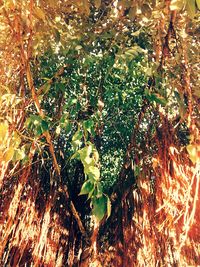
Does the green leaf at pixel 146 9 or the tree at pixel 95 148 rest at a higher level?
the green leaf at pixel 146 9

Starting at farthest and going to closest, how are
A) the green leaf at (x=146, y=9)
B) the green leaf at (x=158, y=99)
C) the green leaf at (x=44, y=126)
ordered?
1. the green leaf at (x=146, y=9)
2. the green leaf at (x=158, y=99)
3. the green leaf at (x=44, y=126)

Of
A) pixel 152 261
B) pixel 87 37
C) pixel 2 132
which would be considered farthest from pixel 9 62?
pixel 152 261

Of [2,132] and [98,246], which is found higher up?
[2,132]

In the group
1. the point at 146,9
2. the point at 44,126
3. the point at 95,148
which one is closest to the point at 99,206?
the point at 44,126

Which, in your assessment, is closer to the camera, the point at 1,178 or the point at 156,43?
the point at 1,178

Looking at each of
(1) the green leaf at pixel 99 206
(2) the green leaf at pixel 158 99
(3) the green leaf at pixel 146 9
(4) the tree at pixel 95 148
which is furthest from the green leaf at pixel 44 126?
(3) the green leaf at pixel 146 9

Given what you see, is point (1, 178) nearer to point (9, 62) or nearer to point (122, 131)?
point (9, 62)

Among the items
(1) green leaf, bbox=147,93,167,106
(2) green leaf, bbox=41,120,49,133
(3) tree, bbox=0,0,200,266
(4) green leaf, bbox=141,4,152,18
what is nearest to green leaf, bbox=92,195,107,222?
(3) tree, bbox=0,0,200,266

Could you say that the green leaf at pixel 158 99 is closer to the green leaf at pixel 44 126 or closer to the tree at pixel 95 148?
the tree at pixel 95 148

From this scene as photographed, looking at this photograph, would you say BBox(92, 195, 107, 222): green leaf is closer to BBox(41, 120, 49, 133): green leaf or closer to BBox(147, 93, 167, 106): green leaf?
BBox(41, 120, 49, 133): green leaf

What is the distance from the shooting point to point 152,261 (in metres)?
1.76

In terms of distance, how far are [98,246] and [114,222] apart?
198 mm

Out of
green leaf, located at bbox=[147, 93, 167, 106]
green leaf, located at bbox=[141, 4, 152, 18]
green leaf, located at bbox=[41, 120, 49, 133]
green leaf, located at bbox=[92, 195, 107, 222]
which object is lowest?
green leaf, located at bbox=[92, 195, 107, 222]

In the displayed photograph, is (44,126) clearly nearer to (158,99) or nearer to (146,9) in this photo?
(158,99)
